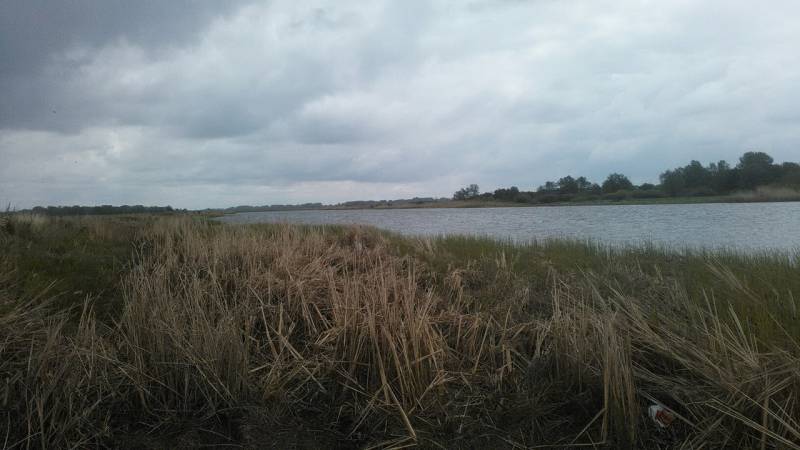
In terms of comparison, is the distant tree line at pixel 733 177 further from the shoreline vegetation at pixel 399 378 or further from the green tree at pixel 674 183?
the shoreline vegetation at pixel 399 378

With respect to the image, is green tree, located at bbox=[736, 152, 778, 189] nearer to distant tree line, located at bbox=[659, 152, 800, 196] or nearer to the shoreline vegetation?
distant tree line, located at bbox=[659, 152, 800, 196]

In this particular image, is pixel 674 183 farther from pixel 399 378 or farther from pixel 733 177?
pixel 399 378

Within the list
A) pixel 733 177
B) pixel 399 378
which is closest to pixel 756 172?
pixel 733 177

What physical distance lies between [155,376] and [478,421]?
2.45 metres

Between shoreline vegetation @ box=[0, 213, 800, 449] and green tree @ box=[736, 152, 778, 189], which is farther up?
green tree @ box=[736, 152, 778, 189]

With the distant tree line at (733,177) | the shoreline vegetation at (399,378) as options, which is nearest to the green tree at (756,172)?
the distant tree line at (733,177)

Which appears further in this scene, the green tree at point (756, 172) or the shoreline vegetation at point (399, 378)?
the green tree at point (756, 172)

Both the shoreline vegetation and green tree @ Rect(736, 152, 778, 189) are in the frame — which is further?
green tree @ Rect(736, 152, 778, 189)

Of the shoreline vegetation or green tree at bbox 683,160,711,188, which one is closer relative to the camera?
the shoreline vegetation

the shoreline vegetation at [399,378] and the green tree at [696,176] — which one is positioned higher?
the green tree at [696,176]

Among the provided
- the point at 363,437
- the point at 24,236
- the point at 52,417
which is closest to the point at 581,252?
the point at 363,437

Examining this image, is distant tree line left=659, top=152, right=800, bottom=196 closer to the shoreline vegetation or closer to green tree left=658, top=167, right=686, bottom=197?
green tree left=658, top=167, right=686, bottom=197

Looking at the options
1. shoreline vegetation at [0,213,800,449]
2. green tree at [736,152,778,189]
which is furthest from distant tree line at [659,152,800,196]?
shoreline vegetation at [0,213,800,449]

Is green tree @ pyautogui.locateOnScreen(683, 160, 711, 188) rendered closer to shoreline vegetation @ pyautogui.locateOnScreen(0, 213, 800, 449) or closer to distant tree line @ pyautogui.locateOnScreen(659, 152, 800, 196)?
distant tree line @ pyautogui.locateOnScreen(659, 152, 800, 196)
